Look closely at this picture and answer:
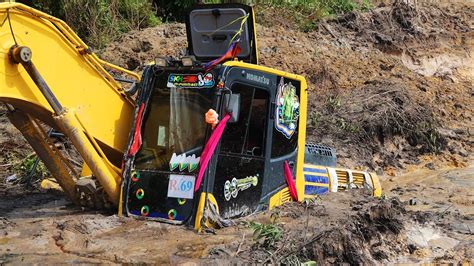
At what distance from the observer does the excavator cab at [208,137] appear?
5.55 metres

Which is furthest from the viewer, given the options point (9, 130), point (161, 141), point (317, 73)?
point (317, 73)

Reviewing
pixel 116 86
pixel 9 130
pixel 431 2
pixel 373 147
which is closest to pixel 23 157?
pixel 9 130

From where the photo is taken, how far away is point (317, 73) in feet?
42.9

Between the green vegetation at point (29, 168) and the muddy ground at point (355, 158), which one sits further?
the green vegetation at point (29, 168)

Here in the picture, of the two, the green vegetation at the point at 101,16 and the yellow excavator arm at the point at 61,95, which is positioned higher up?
the green vegetation at the point at 101,16

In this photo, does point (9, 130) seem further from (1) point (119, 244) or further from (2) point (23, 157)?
(1) point (119, 244)

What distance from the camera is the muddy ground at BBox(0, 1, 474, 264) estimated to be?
5023mm

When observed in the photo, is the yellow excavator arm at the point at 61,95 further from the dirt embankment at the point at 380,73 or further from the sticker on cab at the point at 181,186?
the dirt embankment at the point at 380,73

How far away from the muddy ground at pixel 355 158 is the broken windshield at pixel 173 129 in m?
0.62

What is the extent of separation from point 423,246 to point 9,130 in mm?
6624

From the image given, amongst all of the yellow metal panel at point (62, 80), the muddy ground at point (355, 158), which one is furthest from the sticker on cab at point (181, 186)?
the yellow metal panel at point (62, 80)

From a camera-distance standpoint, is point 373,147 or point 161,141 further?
point 373,147

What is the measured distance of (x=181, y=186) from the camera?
5527 mm

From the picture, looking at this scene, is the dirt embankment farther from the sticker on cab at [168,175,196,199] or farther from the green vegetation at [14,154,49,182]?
the sticker on cab at [168,175,196,199]
